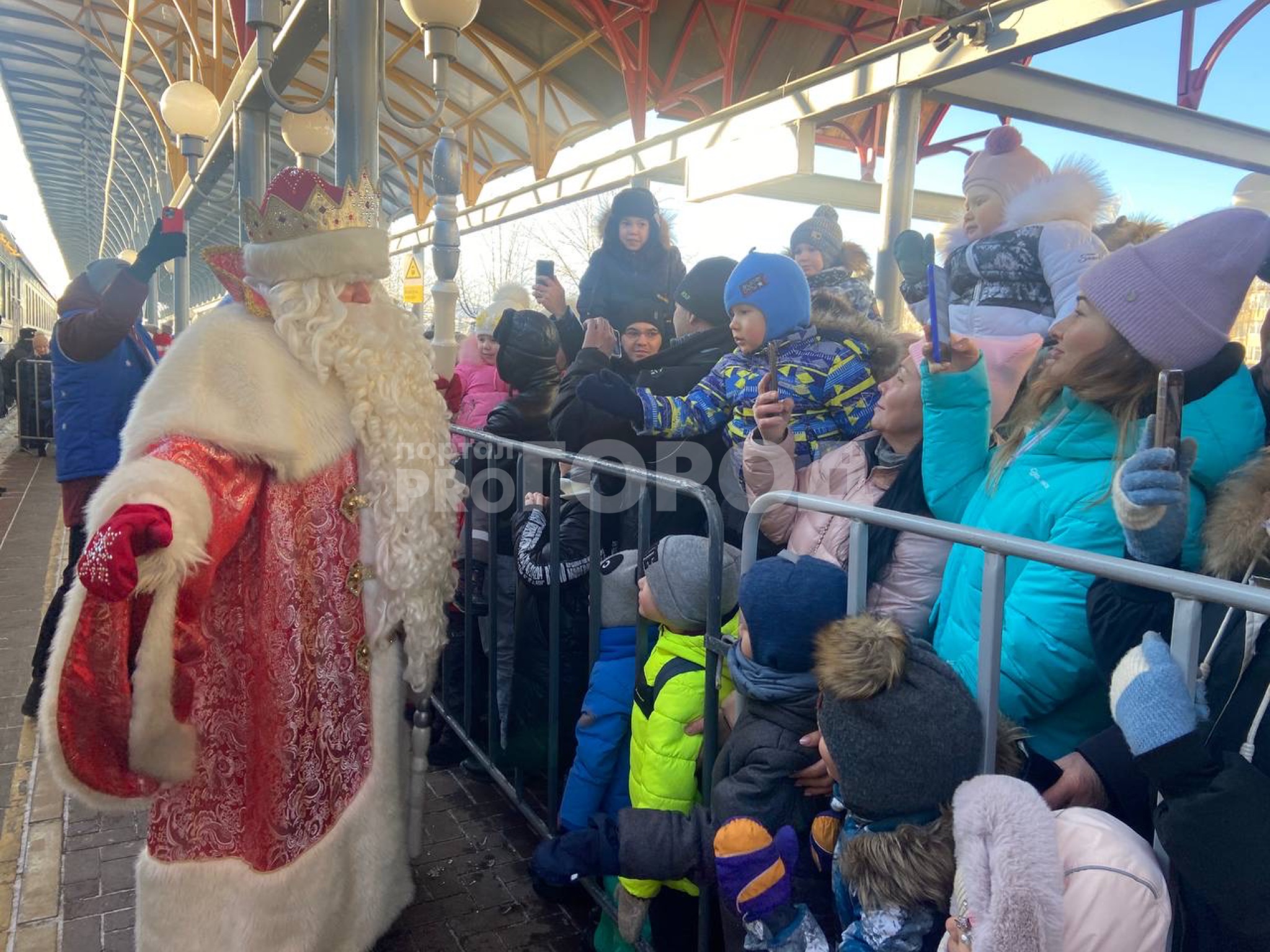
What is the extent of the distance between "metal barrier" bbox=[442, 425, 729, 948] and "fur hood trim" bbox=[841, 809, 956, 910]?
626 mm

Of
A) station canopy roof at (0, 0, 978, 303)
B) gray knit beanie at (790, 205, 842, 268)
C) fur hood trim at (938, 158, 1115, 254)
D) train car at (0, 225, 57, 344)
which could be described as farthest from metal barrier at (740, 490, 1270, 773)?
train car at (0, 225, 57, 344)

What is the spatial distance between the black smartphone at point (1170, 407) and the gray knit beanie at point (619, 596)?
1408 millimetres

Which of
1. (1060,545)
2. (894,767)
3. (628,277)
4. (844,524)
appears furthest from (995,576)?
(628,277)

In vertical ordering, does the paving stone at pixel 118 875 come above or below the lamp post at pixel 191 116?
below

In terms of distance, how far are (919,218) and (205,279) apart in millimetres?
30160

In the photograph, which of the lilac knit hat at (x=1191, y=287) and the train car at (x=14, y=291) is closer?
the lilac knit hat at (x=1191, y=287)

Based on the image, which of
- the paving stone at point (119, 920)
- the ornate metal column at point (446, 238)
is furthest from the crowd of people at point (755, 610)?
the ornate metal column at point (446, 238)

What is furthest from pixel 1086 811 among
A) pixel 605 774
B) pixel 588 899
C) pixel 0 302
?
pixel 0 302

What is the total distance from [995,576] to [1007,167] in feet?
6.35

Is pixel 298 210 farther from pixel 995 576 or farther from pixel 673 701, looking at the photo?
pixel 995 576

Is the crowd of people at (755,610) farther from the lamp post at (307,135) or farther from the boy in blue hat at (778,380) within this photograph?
the lamp post at (307,135)

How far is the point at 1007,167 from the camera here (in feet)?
8.98

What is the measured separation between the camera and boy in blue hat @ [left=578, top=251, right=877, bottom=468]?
2.55m

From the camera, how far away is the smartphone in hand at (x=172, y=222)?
349 cm
